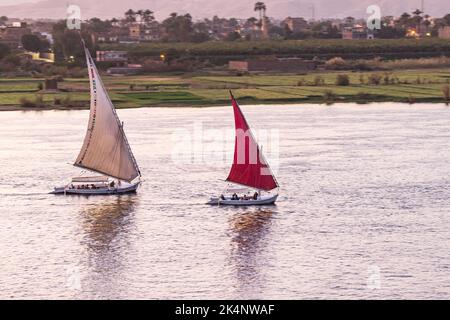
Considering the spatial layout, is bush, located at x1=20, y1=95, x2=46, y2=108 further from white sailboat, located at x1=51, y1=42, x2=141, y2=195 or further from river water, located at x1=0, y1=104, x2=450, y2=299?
white sailboat, located at x1=51, y1=42, x2=141, y2=195

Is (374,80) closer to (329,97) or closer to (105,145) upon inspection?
(329,97)

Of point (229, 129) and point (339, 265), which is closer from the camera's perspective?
point (339, 265)

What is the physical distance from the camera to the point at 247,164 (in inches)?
2640

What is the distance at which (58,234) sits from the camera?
57781mm

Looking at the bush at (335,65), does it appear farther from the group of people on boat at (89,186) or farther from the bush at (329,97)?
the group of people on boat at (89,186)

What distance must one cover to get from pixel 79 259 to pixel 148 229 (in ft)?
23.1

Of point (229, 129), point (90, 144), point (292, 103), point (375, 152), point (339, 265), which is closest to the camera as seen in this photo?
point (339, 265)

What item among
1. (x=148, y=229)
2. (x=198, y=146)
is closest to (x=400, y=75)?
(x=198, y=146)

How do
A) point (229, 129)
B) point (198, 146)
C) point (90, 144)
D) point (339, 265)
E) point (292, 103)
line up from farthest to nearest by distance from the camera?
point (292, 103)
point (229, 129)
point (198, 146)
point (90, 144)
point (339, 265)

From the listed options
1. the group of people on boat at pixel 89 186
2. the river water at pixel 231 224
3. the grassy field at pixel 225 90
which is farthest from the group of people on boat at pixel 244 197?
the grassy field at pixel 225 90

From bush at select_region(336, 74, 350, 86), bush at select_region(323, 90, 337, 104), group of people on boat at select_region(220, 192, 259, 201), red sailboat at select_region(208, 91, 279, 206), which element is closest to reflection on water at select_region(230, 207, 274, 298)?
group of people on boat at select_region(220, 192, 259, 201)

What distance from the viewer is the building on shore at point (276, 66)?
19075 centimetres

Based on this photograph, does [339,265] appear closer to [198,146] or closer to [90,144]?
[90,144]

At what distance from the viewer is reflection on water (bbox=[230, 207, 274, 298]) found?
47.9 meters
